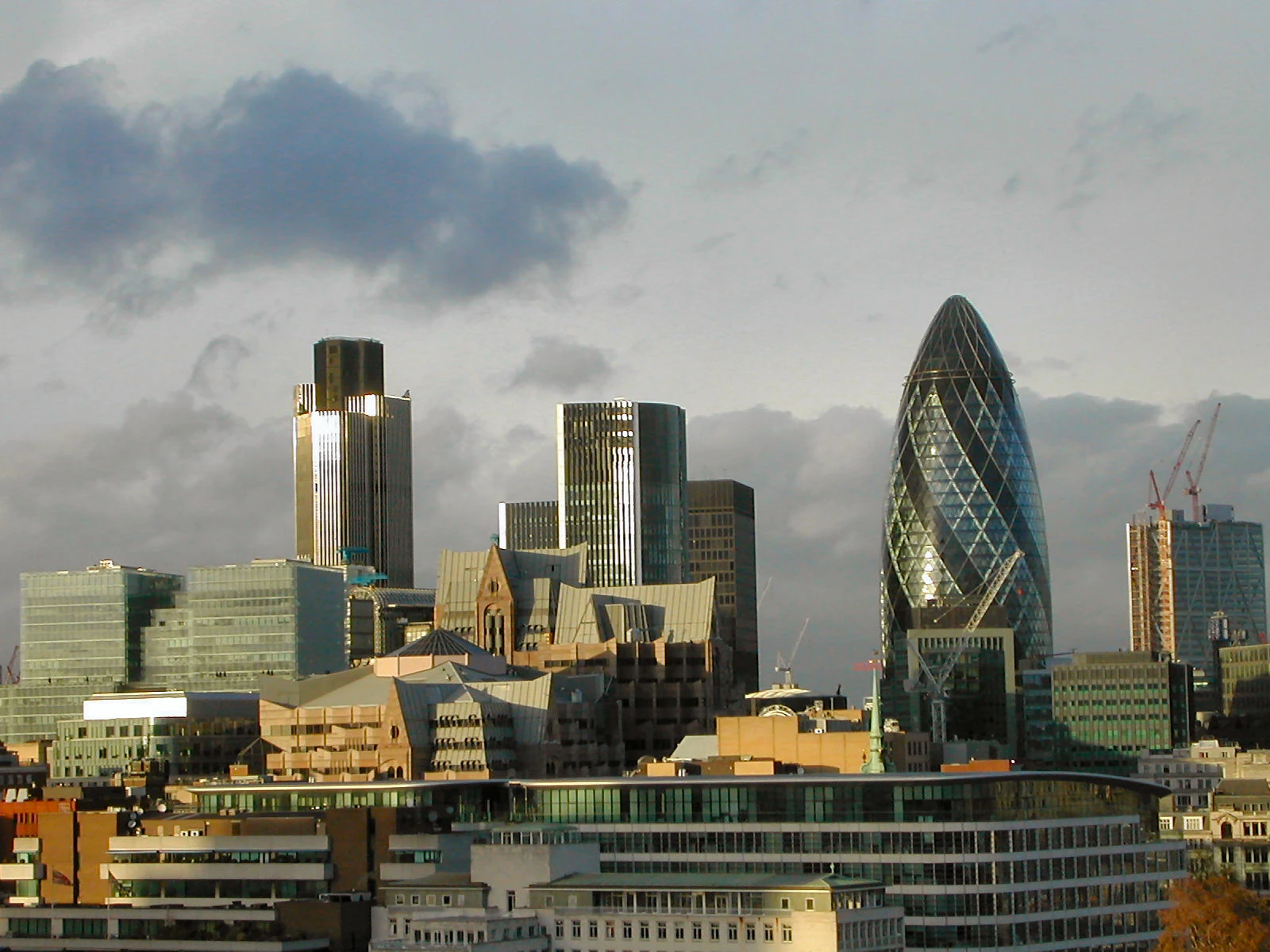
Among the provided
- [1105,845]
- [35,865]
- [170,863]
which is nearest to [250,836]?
[170,863]

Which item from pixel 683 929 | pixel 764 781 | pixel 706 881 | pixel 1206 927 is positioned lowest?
pixel 1206 927

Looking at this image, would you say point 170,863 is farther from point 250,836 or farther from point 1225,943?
point 1225,943

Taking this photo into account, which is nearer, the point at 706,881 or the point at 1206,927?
the point at 706,881

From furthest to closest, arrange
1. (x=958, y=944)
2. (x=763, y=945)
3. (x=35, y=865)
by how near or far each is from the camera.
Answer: (x=35, y=865)
(x=958, y=944)
(x=763, y=945)

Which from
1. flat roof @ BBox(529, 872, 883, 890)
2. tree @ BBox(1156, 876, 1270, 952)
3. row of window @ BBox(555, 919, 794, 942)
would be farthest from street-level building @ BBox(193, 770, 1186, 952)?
row of window @ BBox(555, 919, 794, 942)

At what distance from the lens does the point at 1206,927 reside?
6516 inches

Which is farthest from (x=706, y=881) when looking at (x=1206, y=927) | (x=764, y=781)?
(x=1206, y=927)

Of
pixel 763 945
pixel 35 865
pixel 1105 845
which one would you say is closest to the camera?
pixel 763 945

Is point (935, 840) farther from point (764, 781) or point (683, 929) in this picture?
point (683, 929)

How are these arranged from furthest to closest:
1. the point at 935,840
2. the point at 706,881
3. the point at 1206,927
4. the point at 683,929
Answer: the point at 1206,927 → the point at 935,840 → the point at 706,881 → the point at 683,929

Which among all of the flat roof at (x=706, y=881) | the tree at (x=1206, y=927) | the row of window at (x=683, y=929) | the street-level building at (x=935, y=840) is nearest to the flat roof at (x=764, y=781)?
the street-level building at (x=935, y=840)

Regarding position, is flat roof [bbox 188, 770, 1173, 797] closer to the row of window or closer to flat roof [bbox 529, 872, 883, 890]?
flat roof [bbox 529, 872, 883, 890]

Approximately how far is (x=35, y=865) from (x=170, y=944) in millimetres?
29906

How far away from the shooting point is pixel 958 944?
16138 centimetres
